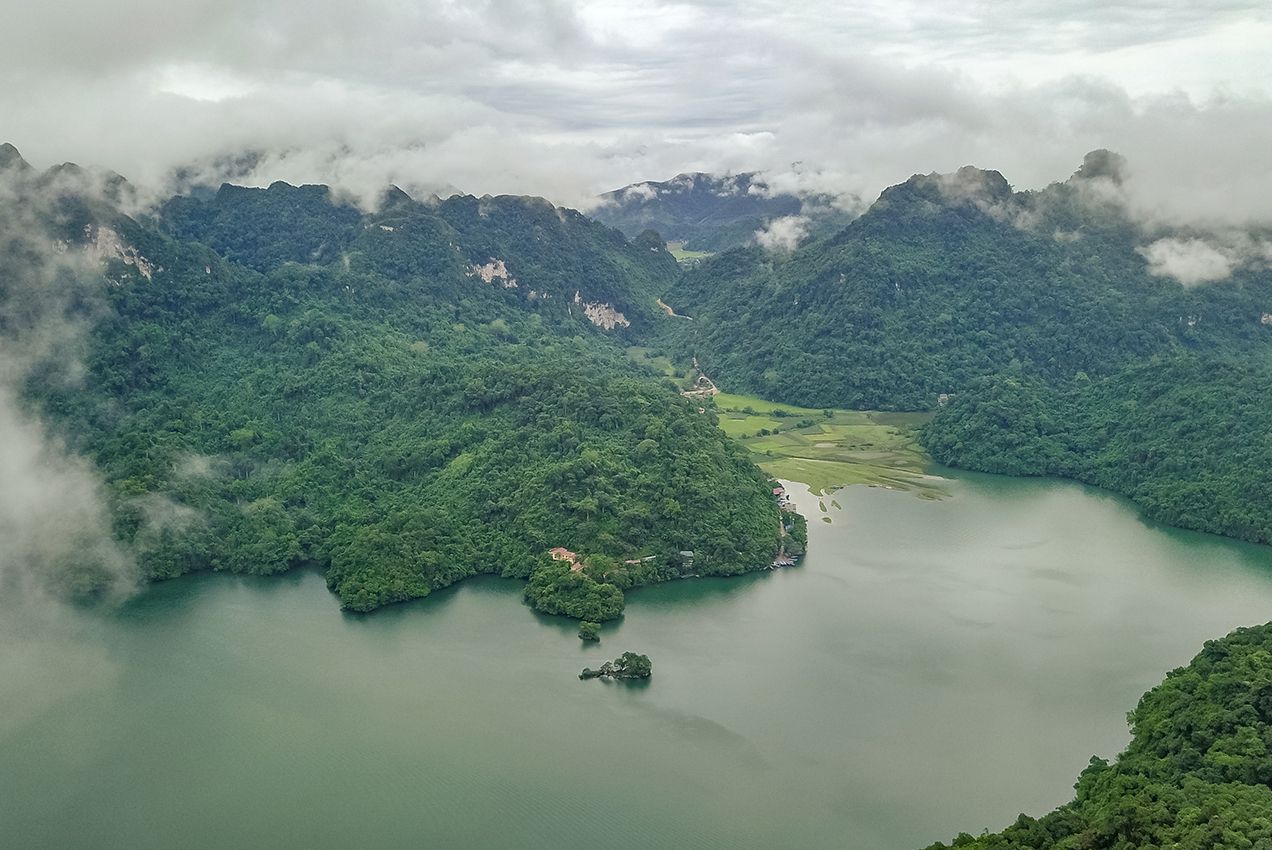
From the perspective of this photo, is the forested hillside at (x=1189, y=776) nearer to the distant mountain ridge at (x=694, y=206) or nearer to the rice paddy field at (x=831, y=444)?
the rice paddy field at (x=831, y=444)

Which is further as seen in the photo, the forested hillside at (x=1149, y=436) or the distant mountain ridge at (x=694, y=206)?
the distant mountain ridge at (x=694, y=206)

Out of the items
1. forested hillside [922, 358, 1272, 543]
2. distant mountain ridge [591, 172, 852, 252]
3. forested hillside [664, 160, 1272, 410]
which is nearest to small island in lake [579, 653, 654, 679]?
forested hillside [922, 358, 1272, 543]

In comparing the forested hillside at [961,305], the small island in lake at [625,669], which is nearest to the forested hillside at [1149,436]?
the forested hillside at [961,305]

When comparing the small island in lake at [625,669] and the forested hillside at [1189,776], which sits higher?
the forested hillside at [1189,776]

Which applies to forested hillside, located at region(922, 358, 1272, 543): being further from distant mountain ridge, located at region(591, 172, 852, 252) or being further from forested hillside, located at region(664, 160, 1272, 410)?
distant mountain ridge, located at region(591, 172, 852, 252)

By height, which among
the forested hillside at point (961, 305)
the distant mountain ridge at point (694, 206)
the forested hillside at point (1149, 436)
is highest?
the distant mountain ridge at point (694, 206)

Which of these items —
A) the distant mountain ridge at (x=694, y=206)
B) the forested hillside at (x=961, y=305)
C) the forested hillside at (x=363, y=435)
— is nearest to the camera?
the forested hillside at (x=363, y=435)

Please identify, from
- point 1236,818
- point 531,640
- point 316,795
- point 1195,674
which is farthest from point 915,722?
point 316,795

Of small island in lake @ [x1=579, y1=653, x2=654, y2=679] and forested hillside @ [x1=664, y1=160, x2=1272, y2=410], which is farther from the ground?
forested hillside @ [x1=664, y1=160, x2=1272, y2=410]
